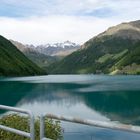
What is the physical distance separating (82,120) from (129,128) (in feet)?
4.19

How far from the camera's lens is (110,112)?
7806 centimetres

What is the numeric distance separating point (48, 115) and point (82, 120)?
1.22 metres

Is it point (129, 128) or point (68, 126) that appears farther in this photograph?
point (68, 126)

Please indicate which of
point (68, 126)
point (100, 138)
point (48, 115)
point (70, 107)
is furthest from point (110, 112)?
point (48, 115)

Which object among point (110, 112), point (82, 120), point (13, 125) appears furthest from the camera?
point (110, 112)

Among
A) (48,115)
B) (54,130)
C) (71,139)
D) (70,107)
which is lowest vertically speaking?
(70,107)

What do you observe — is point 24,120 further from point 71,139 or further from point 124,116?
point 124,116

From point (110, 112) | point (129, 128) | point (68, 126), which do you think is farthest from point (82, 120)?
point (110, 112)

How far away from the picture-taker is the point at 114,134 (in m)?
44.4

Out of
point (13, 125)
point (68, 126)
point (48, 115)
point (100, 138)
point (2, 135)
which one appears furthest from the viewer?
point (68, 126)

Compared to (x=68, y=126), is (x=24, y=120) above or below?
above

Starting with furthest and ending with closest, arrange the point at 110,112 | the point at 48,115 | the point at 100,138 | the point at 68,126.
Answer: the point at 110,112 < the point at 68,126 < the point at 100,138 < the point at 48,115

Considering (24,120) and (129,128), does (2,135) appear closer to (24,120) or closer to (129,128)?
(24,120)

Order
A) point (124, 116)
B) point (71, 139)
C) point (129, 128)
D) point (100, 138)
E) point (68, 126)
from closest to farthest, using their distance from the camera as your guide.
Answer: point (129, 128) < point (71, 139) < point (100, 138) < point (68, 126) < point (124, 116)
